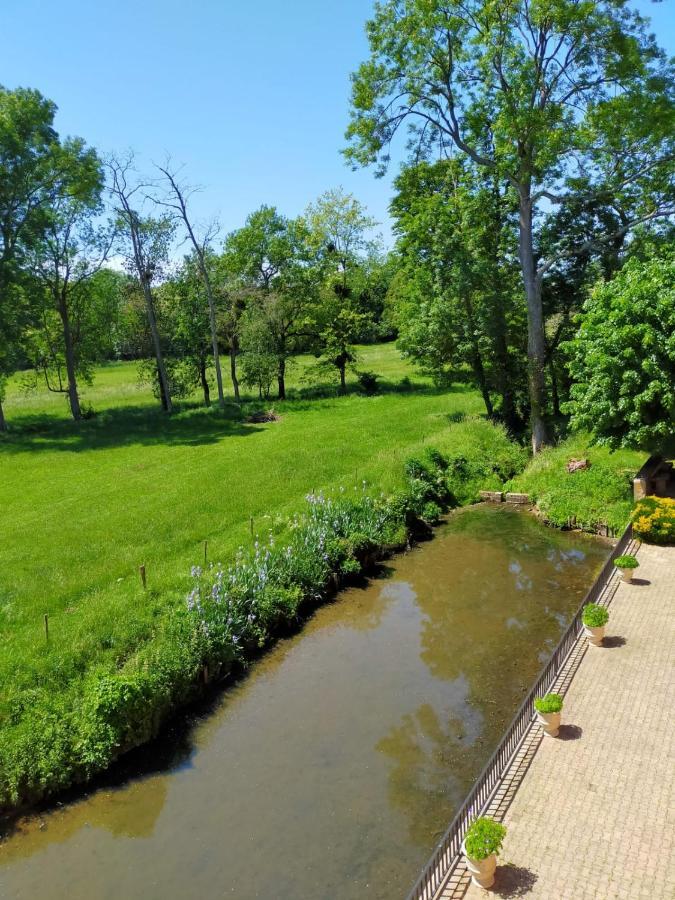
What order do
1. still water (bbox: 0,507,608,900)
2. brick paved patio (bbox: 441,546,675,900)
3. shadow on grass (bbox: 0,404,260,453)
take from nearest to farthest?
1. brick paved patio (bbox: 441,546,675,900)
2. still water (bbox: 0,507,608,900)
3. shadow on grass (bbox: 0,404,260,453)

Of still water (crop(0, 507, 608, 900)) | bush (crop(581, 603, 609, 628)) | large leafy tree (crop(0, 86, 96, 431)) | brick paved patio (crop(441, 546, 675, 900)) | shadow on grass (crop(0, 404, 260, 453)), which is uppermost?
large leafy tree (crop(0, 86, 96, 431))

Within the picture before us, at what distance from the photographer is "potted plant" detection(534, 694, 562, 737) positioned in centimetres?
→ 1039

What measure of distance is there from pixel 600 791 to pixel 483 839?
2.62 metres

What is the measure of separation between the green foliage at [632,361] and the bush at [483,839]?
1379cm

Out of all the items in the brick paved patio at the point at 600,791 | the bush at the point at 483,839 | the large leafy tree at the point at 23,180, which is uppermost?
the large leafy tree at the point at 23,180

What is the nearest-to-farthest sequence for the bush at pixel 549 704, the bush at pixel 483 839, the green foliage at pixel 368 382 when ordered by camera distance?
1. the bush at pixel 483 839
2. the bush at pixel 549 704
3. the green foliage at pixel 368 382

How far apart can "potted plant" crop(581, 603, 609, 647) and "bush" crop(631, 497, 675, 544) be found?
19.5 ft

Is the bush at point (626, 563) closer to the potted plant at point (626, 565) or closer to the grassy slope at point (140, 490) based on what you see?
the potted plant at point (626, 565)

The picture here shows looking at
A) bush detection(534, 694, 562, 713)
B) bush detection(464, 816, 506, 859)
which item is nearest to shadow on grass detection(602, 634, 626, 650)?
bush detection(534, 694, 562, 713)

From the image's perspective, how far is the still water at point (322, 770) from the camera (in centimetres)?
895

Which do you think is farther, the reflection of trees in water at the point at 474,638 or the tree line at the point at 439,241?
the tree line at the point at 439,241

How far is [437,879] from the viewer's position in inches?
306

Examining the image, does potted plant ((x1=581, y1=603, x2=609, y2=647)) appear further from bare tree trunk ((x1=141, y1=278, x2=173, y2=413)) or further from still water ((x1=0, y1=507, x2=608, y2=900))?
bare tree trunk ((x1=141, y1=278, x2=173, y2=413))

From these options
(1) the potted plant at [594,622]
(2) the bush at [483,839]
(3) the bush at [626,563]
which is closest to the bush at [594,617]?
(1) the potted plant at [594,622]
